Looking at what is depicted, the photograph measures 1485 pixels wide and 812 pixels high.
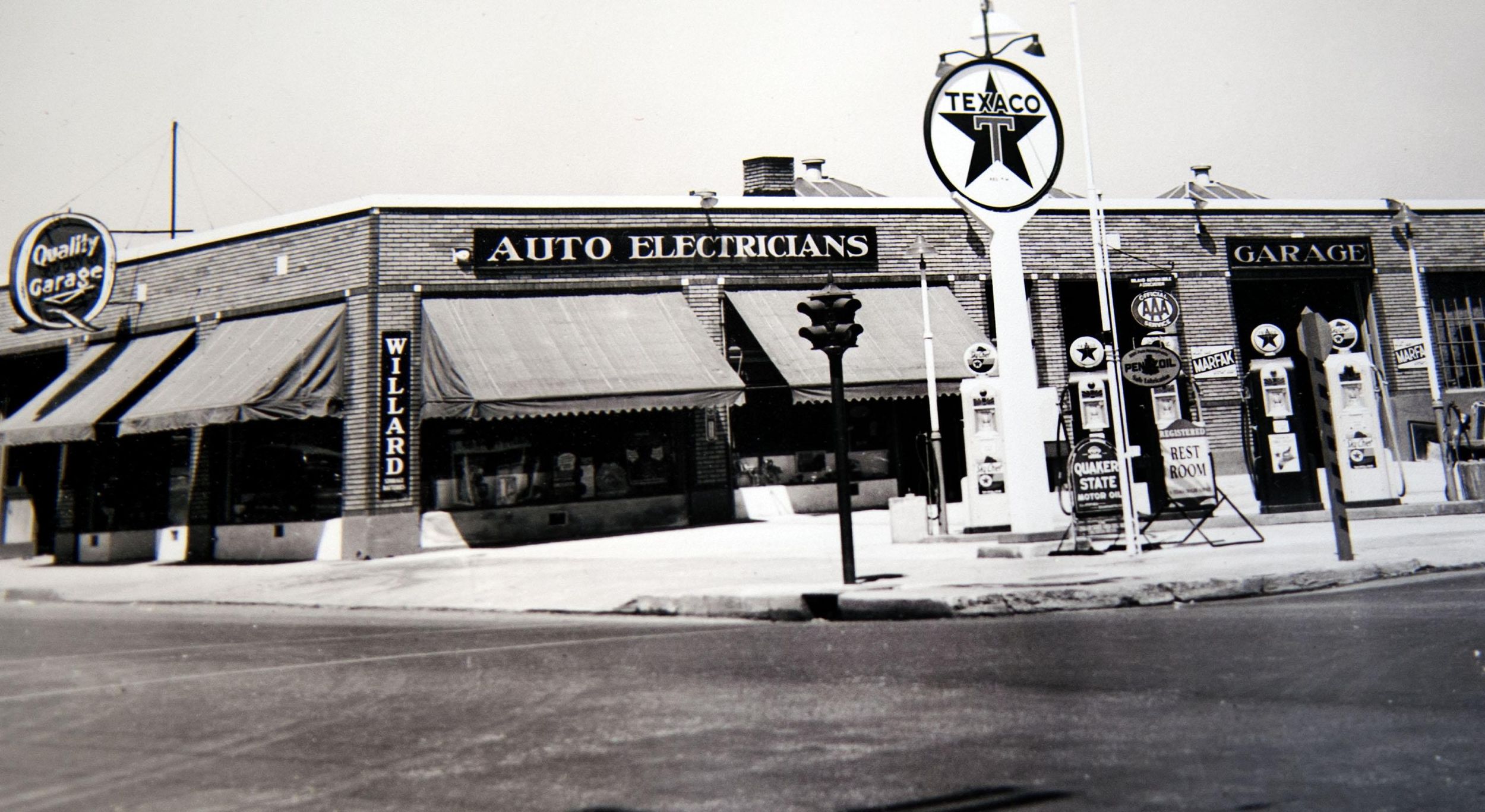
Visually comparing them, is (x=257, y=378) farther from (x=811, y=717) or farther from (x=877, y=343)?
(x=811, y=717)

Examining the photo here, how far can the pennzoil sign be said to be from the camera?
18953mm

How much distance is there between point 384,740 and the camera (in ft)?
17.8

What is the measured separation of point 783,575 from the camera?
12.2m

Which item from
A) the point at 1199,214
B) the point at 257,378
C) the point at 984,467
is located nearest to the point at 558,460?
the point at 257,378

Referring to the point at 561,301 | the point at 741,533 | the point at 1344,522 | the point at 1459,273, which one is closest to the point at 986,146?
the point at 1344,522

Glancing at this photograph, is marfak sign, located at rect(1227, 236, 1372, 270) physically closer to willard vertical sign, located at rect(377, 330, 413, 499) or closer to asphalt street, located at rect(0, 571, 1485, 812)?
asphalt street, located at rect(0, 571, 1485, 812)

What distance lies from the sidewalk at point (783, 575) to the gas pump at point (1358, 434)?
4.14 ft

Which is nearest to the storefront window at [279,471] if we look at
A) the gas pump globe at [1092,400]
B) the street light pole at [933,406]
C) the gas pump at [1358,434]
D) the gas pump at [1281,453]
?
the street light pole at [933,406]

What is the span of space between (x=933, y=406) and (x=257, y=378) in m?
11.1

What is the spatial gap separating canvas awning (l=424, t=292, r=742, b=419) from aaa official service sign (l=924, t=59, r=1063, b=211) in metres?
6.74

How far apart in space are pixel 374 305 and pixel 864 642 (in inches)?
549

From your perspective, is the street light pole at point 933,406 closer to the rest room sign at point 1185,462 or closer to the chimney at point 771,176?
the rest room sign at point 1185,462

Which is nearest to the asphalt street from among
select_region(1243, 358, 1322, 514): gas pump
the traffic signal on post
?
the traffic signal on post

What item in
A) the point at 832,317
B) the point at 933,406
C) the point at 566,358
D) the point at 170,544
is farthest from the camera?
the point at 170,544
